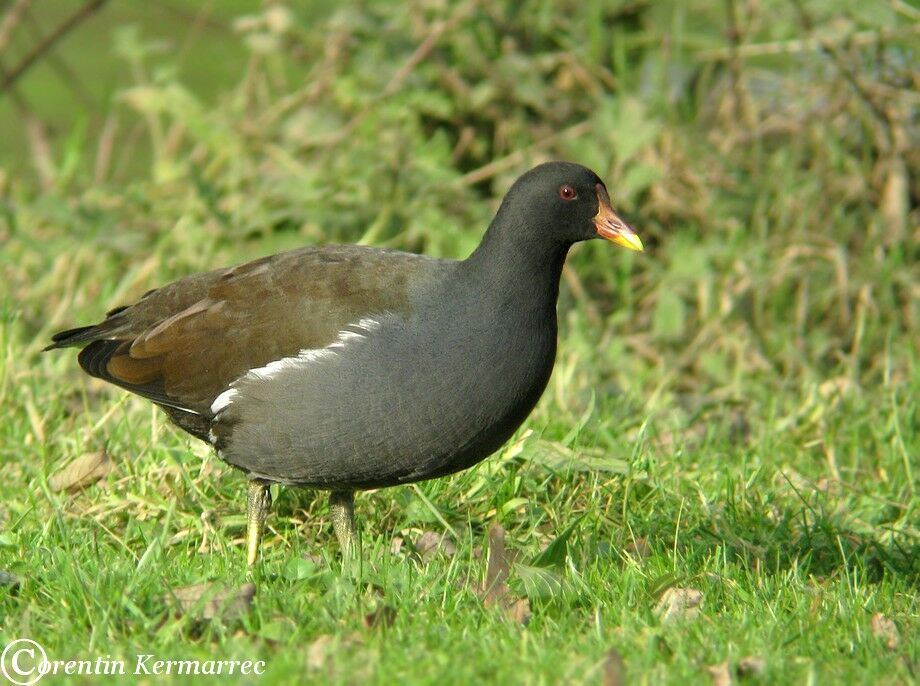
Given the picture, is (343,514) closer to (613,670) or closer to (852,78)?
(613,670)

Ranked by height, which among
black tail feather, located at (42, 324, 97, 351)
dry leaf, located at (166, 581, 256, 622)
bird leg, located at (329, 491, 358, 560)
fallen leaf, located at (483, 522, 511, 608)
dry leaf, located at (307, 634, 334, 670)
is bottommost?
bird leg, located at (329, 491, 358, 560)

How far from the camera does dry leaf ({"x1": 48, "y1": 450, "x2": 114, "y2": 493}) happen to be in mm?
3938

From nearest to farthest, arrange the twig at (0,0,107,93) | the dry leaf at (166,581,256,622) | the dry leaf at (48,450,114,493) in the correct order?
1. the dry leaf at (166,581,256,622)
2. the dry leaf at (48,450,114,493)
3. the twig at (0,0,107,93)

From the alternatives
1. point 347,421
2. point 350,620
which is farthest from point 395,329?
point 350,620

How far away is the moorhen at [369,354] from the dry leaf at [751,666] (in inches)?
37.5

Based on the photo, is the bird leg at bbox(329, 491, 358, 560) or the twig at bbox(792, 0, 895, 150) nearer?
the bird leg at bbox(329, 491, 358, 560)

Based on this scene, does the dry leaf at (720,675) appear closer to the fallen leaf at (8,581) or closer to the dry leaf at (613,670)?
the dry leaf at (613,670)

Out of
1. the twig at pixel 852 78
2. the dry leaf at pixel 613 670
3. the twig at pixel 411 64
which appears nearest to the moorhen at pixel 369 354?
the dry leaf at pixel 613 670

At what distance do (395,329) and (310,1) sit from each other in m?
4.16

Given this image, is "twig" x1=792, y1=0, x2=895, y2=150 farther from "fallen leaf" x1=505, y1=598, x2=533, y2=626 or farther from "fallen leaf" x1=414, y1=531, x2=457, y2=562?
"fallen leaf" x1=505, y1=598, x2=533, y2=626

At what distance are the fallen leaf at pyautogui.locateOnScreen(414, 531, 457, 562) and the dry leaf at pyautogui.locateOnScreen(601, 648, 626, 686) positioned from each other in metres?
1.03

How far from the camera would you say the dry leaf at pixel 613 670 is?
8.46ft

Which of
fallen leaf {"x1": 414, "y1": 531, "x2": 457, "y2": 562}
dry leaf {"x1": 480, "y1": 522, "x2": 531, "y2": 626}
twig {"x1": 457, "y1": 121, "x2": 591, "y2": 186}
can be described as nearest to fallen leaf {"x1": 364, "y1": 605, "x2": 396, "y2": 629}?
dry leaf {"x1": 480, "y1": 522, "x2": 531, "y2": 626}

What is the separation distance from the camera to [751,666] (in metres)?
2.73
